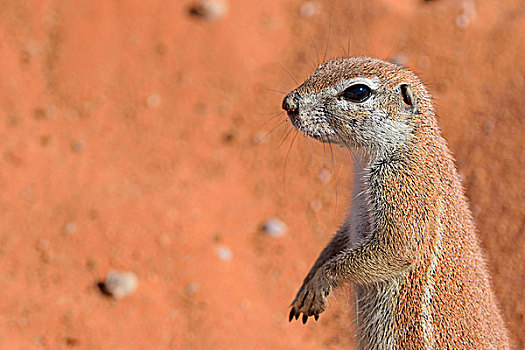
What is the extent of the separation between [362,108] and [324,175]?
2.17 meters

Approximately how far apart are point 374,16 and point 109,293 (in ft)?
11.5

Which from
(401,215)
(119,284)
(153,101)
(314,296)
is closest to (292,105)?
(401,215)

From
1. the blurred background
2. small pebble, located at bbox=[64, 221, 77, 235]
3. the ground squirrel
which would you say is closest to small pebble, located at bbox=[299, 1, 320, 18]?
Answer: the blurred background

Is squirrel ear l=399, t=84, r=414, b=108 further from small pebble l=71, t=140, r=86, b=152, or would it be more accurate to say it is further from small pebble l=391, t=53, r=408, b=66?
small pebble l=71, t=140, r=86, b=152

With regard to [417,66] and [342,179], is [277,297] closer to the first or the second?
[342,179]

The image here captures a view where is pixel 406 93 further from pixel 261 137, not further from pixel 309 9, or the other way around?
pixel 309 9

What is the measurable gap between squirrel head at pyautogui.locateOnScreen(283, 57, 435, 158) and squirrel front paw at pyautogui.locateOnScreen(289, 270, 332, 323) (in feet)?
2.12

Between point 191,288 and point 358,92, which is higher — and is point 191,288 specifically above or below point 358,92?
below

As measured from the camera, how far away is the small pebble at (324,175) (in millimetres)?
4785

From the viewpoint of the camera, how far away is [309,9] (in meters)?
5.84

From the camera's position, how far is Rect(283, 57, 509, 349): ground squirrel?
2648 millimetres

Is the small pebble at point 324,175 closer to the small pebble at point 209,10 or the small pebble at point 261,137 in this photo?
the small pebble at point 261,137

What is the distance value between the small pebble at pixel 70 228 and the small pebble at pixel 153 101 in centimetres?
141

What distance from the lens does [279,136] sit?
16.7 ft
